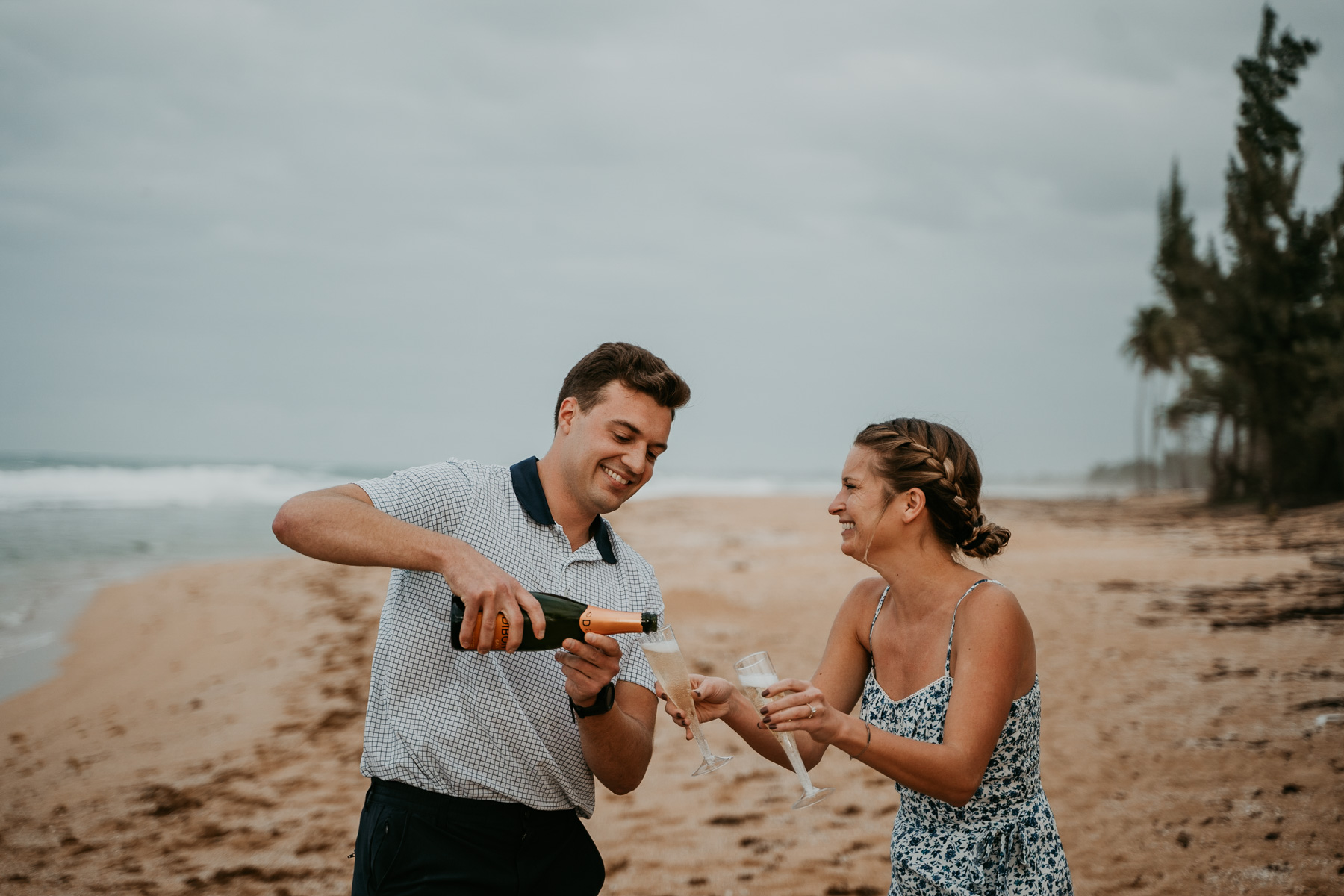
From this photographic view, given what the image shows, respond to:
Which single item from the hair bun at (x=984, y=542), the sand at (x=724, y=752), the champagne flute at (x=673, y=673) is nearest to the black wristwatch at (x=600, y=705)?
the champagne flute at (x=673, y=673)

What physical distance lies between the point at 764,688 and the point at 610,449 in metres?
→ 0.94

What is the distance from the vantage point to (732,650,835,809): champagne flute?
228 cm

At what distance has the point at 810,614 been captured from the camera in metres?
12.6

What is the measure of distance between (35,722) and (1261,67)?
31.9 meters

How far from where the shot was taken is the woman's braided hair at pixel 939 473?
2.64 metres

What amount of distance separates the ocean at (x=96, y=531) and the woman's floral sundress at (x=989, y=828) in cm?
948

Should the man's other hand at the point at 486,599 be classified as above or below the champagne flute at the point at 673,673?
above

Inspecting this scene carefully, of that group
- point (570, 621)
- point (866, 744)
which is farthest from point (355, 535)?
point (866, 744)

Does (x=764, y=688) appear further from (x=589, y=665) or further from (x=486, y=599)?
(x=486, y=599)

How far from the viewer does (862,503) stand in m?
2.67

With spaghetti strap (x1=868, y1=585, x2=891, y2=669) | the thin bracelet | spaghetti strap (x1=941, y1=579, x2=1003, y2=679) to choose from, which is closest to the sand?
spaghetti strap (x1=868, y1=585, x2=891, y2=669)

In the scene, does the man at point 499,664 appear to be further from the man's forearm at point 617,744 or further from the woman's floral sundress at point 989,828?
Answer: the woman's floral sundress at point 989,828

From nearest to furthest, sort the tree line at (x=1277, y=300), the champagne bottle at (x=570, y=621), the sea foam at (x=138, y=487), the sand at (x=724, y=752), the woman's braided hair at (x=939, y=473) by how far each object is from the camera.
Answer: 1. the champagne bottle at (x=570, y=621)
2. the woman's braided hair at (x=939, y=473)
3. the sand at (x=724, y=752)
4. the tree line at (x=1277, y=300)
5. the sea foam at (x=138, y=487)

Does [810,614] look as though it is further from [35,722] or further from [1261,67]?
[1261,67]
